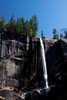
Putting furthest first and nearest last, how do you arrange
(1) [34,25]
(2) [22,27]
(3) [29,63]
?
(1) [34,25] < (2) [22,27] < (3) [29,63]

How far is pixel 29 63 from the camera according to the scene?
31.4 metres

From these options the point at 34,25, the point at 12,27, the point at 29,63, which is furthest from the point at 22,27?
the point at 29,63

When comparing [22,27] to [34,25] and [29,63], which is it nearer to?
[34,25]

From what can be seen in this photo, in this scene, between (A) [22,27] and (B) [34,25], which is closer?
(A) [22,27]

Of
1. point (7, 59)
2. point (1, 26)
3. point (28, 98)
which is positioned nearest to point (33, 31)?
point (1, 26)

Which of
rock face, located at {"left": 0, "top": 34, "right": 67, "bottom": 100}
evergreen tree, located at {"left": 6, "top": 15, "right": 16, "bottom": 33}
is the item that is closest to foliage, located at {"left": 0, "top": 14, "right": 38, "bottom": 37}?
evergreen tree, located at {"left": 6, "top": 15, "right": 16, "bottom": 33}

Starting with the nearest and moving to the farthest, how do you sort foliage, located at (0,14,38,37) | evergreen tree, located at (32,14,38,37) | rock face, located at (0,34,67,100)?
rock face, located at (0,34,67,100), foliage, located at (0,14,38,37), evergreen tree, located at (32,14,38,37)

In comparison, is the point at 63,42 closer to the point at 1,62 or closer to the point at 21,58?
the point at 21,58

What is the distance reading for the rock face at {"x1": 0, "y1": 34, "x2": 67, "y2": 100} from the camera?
27469 millimetres

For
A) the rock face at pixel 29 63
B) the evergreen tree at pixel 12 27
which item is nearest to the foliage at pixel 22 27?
the evergreen tree at pixel 12 27

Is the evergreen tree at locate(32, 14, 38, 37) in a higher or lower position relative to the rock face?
higher

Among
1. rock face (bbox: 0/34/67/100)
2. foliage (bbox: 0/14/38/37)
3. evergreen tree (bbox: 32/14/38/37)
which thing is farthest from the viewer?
evergreen tree (bbox: 32/14/38/37)

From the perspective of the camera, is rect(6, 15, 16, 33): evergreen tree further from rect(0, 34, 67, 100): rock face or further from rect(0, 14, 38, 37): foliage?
rect(0, 34, 67, 100): rock face

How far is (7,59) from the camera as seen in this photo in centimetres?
3002
